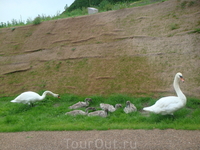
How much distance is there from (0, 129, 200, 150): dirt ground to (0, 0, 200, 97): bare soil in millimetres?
3746

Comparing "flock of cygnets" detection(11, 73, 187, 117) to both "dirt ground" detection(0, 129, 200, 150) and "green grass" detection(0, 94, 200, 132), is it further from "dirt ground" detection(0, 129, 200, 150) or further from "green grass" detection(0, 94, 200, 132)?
"dirt ground" detection(0, 129, 200, 150)

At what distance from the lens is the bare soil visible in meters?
9.80

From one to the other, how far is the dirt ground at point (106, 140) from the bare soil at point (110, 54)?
3746mm

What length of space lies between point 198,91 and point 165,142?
4278 mm

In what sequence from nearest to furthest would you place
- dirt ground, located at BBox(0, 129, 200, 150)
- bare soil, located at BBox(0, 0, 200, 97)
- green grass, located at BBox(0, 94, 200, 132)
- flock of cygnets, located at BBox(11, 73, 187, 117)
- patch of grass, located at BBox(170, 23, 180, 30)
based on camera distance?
dirt ground, located at BBox(0, 129, 200, 150) < green grass, located at BBox(0, 94, 200, 132) < flock of cygnets, located at BBox(11, 73, 187, 117) < bare soil, located at BBox(0, 0, 200, 97) < patch of grass, located at BBox(170, 23, 180, 30)

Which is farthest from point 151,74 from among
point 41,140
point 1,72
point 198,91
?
point 1,72

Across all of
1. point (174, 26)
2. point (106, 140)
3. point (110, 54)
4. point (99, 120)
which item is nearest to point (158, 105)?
point (99, 120)

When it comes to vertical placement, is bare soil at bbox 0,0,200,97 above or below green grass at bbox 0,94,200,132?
above

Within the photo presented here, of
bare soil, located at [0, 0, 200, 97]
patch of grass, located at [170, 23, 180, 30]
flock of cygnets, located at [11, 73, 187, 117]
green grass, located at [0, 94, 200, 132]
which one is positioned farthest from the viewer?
patch of grass, located at [170, 23, 180, 30]

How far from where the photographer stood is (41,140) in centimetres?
576

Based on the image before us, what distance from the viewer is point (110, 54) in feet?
38.7

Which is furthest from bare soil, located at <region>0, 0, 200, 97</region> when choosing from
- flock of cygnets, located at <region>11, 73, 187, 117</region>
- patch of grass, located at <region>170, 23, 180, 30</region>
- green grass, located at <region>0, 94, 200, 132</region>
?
flock of cygnets, located at <region>11, 73, 187, 117</region>

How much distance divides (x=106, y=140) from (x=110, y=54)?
707 cm

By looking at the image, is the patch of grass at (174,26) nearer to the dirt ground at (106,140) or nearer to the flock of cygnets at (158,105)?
the flock of cygnets at (158,105)
